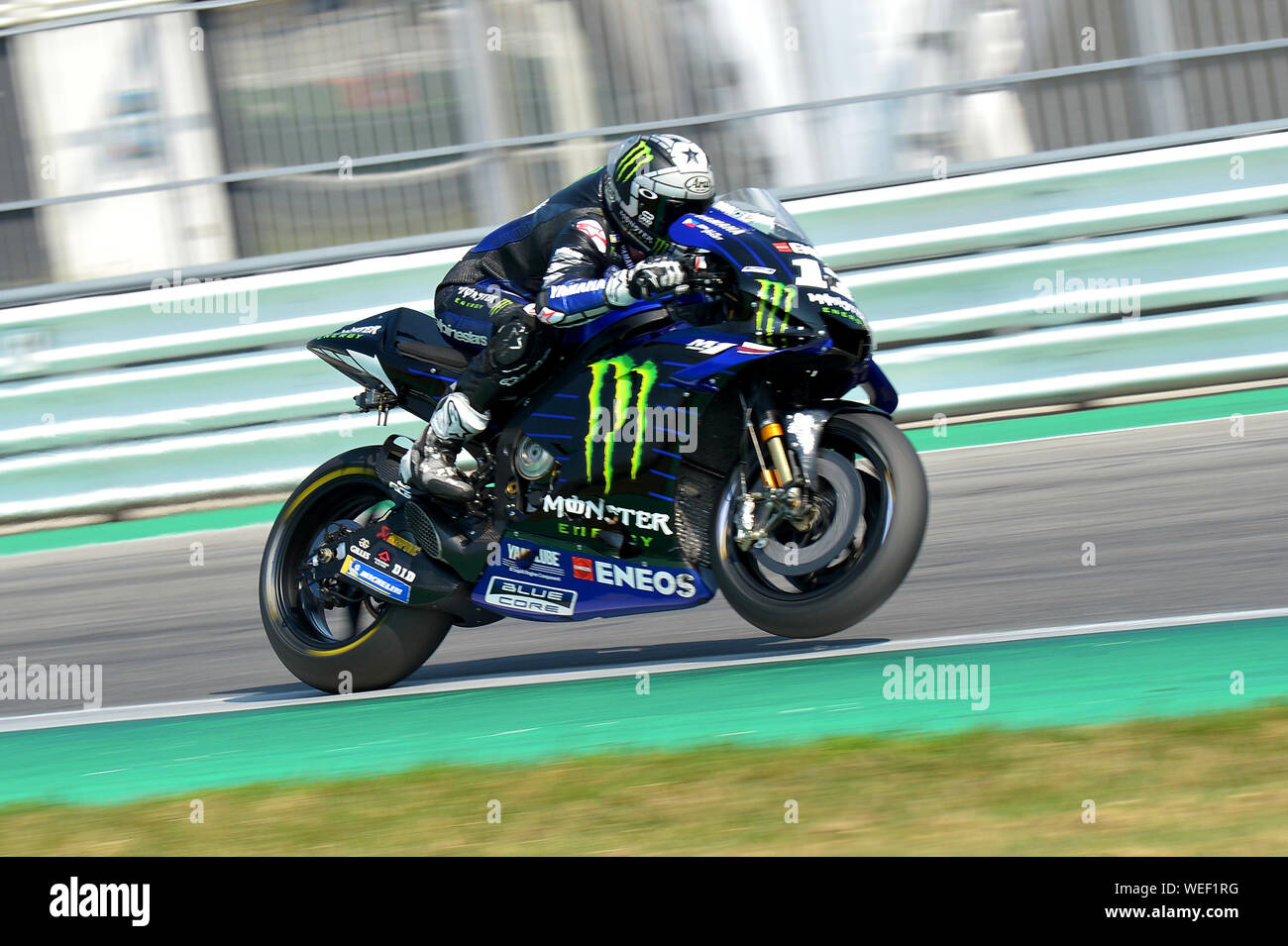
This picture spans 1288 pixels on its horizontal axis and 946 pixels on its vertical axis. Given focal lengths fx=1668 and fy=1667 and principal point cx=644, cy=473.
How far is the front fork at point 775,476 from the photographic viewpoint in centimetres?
475

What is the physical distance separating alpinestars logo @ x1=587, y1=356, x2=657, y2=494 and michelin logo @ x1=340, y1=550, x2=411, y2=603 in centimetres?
81

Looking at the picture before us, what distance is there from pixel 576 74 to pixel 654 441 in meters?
6.35

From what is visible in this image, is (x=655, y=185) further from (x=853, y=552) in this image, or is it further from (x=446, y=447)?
(x=853, y=552)

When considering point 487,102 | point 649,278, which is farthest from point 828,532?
point 487,102

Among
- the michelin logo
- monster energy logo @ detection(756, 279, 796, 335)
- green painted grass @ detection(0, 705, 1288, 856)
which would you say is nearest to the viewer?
green painted grass @ detection(0, 705, 1288, 856)

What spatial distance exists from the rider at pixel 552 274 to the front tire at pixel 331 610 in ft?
1.35

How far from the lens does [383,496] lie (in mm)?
→ 5867

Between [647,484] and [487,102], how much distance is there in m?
6.21

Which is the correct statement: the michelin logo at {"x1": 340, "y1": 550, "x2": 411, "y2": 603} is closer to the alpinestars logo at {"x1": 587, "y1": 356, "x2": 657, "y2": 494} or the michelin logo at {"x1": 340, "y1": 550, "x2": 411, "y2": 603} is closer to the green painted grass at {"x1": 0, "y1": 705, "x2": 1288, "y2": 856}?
the alpinestars logo at {"x1": 587, "y1": 356, "x2": 657, "y2": 494}

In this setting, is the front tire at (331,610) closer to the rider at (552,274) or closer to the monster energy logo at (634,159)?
the rider at (552,274)

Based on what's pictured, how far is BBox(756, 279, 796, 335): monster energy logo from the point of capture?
4.79 metres

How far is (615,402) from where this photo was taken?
202 inches

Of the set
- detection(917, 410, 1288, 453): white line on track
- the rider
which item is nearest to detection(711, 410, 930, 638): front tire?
the rider
